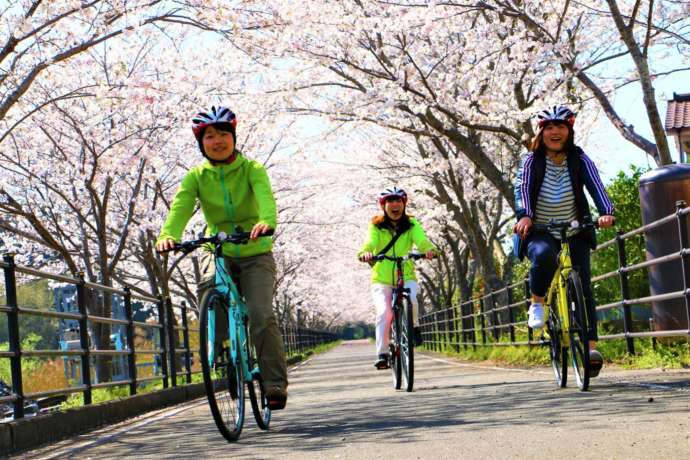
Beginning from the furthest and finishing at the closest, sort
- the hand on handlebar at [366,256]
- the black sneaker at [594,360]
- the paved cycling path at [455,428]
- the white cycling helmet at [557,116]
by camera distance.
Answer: the hand on handlebar at [366,256] < the white cycling helmet at [557,116] < the black sneaker at [594,360] < the paved cycling path at [455,428]

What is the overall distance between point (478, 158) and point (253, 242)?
1029 cm

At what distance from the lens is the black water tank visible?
9.99 meters

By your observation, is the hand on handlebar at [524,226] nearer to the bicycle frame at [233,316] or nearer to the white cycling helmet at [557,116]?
the white cycling helmet at [557,116]

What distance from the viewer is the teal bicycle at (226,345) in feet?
19.0

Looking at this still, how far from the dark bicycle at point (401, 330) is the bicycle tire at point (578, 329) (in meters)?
2.01

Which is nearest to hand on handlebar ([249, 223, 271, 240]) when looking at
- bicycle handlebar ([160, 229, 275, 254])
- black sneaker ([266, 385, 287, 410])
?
bicycle handlebar ([160, 229, 275, 254])

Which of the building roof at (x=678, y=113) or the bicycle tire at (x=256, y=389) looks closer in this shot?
the bicycle tire at (x=256, y=389)

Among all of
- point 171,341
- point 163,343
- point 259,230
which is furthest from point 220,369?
point 171,341

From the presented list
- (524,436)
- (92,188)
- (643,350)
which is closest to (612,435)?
(524,436)

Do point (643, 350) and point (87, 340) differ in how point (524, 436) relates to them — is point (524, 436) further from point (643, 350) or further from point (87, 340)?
point (643, 350)

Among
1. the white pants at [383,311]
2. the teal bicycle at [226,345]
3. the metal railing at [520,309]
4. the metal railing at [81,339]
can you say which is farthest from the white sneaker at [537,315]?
→ the metal railing at [81,339]

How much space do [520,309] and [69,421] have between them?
21.3 metres

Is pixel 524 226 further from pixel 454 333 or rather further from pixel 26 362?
pixel 454 333

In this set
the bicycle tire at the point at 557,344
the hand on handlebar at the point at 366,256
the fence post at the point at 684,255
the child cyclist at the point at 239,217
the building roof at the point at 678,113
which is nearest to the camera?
the child cyclist at the point at 239,217
